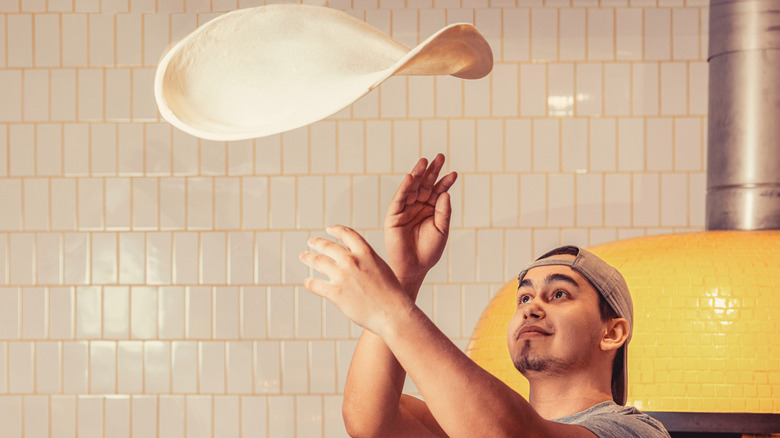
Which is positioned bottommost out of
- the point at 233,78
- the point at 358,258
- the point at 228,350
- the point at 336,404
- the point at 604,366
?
the point at 336,404

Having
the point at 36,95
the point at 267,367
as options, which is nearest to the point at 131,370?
the point at 267,367

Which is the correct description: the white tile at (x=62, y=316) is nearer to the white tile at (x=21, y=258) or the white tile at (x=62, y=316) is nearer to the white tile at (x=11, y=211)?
the white tile at (x=21, y=258)

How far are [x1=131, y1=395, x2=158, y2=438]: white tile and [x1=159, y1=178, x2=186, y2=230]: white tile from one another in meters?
0.67

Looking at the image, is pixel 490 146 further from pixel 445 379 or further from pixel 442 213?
pixel 445 379

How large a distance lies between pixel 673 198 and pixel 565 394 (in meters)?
2.09

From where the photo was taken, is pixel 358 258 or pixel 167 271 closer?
pixel 358 258

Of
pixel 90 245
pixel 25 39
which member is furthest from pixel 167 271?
pixel 25 39

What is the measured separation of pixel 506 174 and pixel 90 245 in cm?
164

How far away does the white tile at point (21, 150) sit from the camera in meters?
3.31

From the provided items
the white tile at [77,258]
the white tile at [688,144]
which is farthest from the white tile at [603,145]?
the white tile at [77,258]

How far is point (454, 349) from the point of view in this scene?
2.99 ft

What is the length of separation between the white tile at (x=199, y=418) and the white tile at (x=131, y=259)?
522 millimetres

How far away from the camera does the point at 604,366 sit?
1.36 metres

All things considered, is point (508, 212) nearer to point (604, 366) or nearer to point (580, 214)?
point (580, 214)
